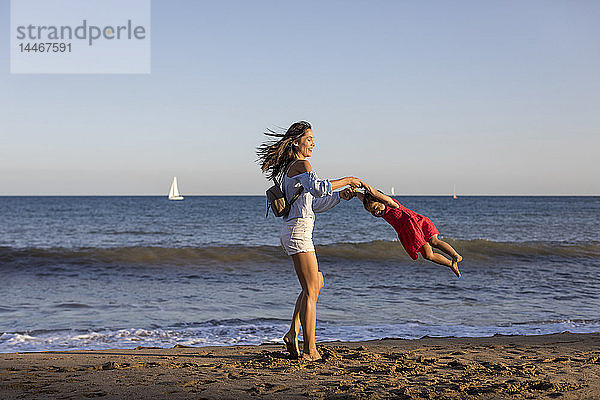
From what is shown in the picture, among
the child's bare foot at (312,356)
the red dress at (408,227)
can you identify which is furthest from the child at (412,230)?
the child's bare foot at (312,356)

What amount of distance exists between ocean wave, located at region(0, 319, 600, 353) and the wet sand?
93 centimetres

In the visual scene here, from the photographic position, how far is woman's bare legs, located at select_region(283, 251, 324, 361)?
16.0 ft

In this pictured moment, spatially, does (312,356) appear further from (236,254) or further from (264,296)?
(236,254)

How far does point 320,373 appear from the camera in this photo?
461 cm

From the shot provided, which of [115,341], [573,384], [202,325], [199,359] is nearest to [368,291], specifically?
[202,325]

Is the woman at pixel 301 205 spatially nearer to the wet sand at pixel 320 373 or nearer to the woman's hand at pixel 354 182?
the woman's hand at pixel 354 182

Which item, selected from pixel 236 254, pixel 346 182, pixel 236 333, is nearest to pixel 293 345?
pixel 346 182

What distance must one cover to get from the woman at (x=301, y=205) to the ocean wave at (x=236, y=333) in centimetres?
231

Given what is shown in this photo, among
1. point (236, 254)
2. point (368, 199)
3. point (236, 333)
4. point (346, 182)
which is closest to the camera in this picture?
point (346, 182)

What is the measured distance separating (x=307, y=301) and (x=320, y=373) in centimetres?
64

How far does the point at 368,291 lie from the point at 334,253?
26.7 ft

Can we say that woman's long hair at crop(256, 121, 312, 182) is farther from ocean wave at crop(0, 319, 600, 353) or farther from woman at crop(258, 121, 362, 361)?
ocean wave at crop(0, 319, 600, 353)

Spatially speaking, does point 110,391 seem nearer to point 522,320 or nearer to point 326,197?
point 326,197

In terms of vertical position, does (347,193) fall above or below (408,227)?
above
